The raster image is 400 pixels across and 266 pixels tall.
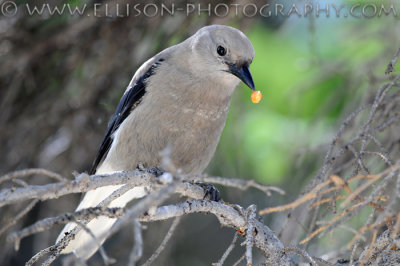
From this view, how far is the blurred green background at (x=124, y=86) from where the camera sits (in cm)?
396

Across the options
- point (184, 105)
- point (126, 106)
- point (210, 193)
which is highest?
point (184, 105)

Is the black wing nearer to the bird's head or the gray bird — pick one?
the gray bird

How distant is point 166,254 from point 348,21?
98.7 inches

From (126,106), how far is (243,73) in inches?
35.8

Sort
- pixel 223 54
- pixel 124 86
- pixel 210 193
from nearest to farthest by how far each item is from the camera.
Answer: pixel 210 193
pixel 223 54
pixel 124 86

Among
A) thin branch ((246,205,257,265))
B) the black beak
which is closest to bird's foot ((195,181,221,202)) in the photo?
the black beak

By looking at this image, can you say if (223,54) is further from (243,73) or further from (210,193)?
(210,193)

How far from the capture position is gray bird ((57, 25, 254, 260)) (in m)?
3.50

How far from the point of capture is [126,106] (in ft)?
12.6

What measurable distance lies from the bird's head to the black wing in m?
0.36

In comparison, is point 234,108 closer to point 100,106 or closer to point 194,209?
point 100,106

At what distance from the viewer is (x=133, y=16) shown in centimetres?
407

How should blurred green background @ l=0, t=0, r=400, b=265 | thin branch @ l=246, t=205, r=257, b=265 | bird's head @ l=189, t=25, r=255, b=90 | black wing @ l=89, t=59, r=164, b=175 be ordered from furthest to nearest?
blurred green background @ l=0, t=0, r=400, b=265 → black wing @ l=89, t=59, r=164, b=175 → bird's head @ l=189, t=25, r=255, b=90 → thin branch @ l=246, t=205, r=257, b=265

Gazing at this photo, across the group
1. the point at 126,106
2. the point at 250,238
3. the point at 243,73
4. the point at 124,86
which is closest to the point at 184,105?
the point at 243,73
